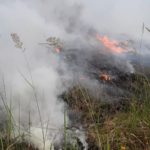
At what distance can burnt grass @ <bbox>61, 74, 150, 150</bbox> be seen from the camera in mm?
3459

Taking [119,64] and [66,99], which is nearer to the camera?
[66,99]

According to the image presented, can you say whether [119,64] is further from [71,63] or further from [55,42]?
[55,42]

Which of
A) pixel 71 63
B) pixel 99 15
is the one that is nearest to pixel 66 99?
pixel 71 63

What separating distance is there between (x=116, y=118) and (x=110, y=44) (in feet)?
20.6

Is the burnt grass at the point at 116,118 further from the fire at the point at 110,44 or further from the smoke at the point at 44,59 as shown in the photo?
the fire at the point at 110,44

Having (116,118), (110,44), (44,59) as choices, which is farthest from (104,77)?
(116,118)

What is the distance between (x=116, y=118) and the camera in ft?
15.5

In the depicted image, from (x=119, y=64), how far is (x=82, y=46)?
124 cm

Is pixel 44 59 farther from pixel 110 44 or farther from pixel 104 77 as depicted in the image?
pixel 110 44

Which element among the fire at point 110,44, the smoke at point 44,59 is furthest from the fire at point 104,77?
the fire at point 110,44

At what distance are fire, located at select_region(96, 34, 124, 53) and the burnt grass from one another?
Answer: 2188mm

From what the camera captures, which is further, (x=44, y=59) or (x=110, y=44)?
(x=110, y=44)

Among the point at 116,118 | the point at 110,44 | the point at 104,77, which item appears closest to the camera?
the point at 116,118

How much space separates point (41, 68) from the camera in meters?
6.80
